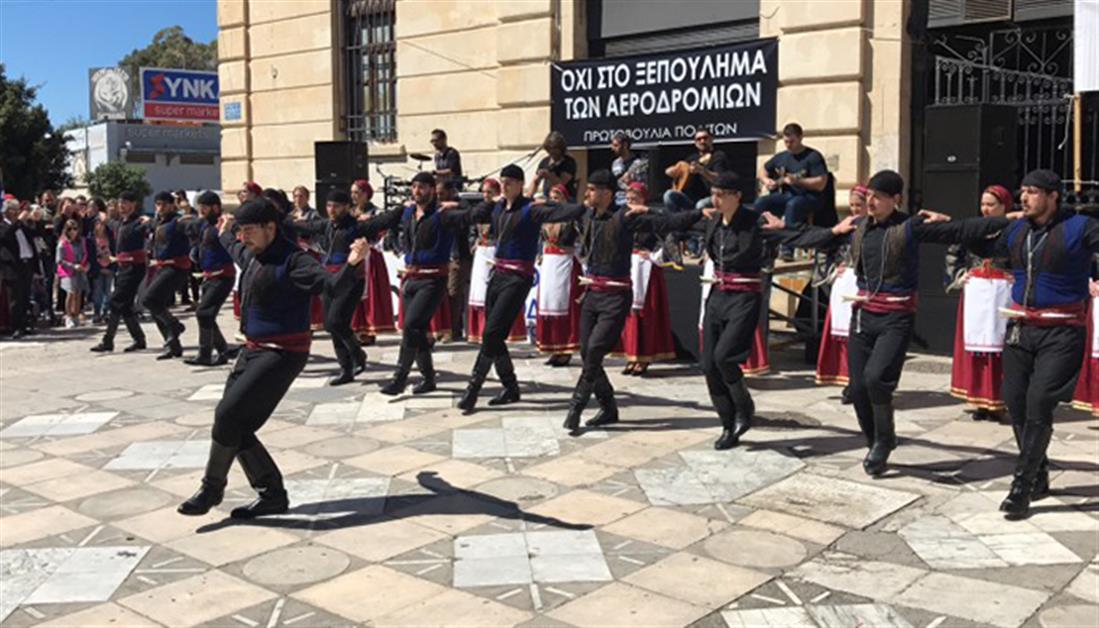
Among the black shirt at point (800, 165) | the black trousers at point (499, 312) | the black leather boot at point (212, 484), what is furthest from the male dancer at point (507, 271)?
the black shirt at point (800, 165)

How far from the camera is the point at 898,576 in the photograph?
5406mm

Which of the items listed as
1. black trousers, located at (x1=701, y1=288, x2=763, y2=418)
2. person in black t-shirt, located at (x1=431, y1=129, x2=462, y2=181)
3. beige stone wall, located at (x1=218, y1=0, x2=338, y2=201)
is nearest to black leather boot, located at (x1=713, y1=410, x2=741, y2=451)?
black trousers, located at (x1=701, y1=288, x2=763, y2=418)

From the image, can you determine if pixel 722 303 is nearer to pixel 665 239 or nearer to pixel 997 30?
pixel 665 239

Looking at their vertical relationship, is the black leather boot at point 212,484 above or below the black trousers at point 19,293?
below

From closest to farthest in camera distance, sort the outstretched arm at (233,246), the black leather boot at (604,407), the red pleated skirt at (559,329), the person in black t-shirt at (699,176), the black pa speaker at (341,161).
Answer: the outstretched arm at (233,246)
the black leather boot at (604,407)
the red pleated skirt at (559,329)
the person in black t-shirt at (699,176)
the black pa speaker at (341,161)

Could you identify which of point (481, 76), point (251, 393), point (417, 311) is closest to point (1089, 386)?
point (417, 311)

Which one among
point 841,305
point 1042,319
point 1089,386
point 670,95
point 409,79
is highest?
point 409,79

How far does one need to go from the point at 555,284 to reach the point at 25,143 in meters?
35.6

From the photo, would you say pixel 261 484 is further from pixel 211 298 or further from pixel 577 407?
pixel 211 298

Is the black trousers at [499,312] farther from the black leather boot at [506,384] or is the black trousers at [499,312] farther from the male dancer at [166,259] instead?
the male dancer at [166,259]

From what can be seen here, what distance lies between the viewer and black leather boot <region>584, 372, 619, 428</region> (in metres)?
8.72

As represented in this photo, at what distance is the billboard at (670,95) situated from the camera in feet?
47.6

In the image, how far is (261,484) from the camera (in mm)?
6613

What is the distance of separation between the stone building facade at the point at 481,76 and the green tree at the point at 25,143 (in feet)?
68.1
